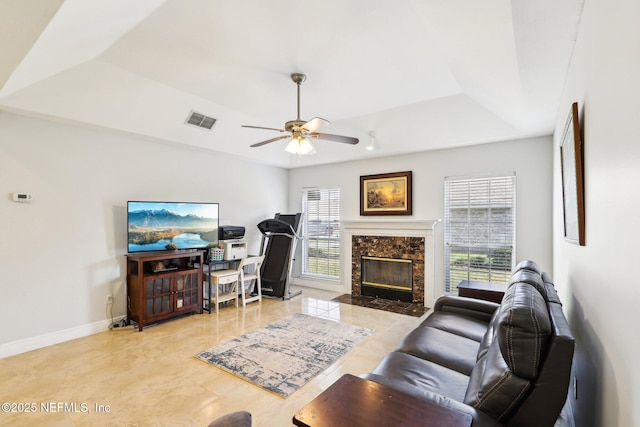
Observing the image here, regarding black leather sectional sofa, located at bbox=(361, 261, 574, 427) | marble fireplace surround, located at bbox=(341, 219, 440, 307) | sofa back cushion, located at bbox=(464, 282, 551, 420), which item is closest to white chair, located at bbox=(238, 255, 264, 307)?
marble fireplace surround, located at bbox=(341, 219, 440, 307)

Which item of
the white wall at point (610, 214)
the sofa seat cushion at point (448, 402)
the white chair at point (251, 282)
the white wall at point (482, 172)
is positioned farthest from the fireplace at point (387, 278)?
the sofa seat cushion at point (448, 402)

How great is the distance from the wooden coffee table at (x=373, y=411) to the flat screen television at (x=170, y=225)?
3.74 m

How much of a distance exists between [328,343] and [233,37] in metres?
3.30

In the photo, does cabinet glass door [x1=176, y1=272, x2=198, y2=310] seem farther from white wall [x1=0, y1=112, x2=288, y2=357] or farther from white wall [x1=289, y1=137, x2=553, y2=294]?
white wall [x1=289, y1=137, x2=553, y2=294]

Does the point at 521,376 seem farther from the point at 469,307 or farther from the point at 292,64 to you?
the point at 292,64

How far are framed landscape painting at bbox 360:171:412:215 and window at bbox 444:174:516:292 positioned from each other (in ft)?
2.19

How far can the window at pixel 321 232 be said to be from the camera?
6246mm

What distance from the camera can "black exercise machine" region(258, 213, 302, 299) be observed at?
551cm

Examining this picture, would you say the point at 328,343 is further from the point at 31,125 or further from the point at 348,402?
the point at 31,125

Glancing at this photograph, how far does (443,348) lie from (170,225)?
3918 mm

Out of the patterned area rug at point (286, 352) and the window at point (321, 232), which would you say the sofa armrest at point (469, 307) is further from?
A: the window at point (321, 232)

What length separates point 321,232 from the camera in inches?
254

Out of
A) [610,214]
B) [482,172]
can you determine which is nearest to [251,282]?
[482,172]

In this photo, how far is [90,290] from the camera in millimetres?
3877
